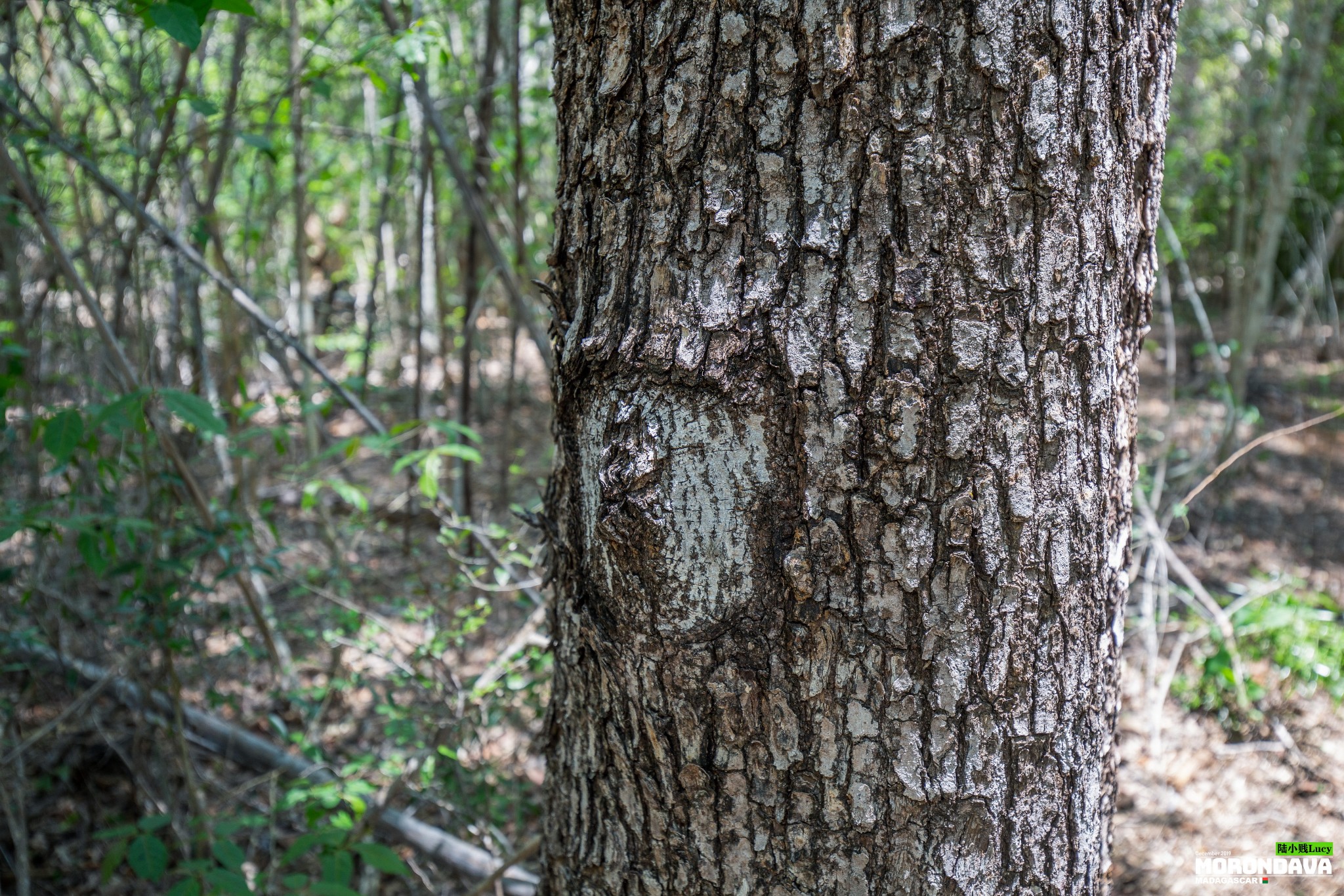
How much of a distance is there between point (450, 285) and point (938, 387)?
8641 millimetres

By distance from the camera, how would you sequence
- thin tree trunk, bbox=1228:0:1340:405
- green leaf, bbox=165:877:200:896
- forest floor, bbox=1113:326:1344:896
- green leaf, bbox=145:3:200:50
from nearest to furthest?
1. green leaf, bbox=145:3:200:50
2. green leaf, bbox=165:877:200:896
3. forest floor, bbox=1113:326:1344:896
4. thin tree trunk, bbox=1228:0:1340:405

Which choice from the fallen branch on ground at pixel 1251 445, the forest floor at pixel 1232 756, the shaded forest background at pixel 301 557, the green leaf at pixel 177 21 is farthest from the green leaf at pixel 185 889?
the forest floor at pixel 1232 756

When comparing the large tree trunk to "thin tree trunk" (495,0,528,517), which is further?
"thin tree trunk" (495,0,528,517)

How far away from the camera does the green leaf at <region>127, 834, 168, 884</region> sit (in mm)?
1728

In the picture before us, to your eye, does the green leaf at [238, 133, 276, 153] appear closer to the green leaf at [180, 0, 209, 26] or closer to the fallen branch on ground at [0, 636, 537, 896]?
the green leaf at [180, 0, 209, 26]

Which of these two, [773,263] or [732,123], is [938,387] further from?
[732,123]

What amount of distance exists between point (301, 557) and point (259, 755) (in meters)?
1.96

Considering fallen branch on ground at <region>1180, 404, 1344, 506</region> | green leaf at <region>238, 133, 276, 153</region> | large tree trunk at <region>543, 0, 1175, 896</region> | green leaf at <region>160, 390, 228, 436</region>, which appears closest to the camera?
large tree trunk at <region>543, 0, 1175, 896</region>

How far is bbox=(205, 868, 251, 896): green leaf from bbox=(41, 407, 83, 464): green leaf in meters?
0.88

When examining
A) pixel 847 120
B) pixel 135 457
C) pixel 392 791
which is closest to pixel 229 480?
pixel 135 457

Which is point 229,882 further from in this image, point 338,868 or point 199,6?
point 199,6


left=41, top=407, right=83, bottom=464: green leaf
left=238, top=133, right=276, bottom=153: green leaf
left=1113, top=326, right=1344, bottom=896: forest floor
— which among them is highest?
left=238, top=133, right=276, bottom=153: green leaf

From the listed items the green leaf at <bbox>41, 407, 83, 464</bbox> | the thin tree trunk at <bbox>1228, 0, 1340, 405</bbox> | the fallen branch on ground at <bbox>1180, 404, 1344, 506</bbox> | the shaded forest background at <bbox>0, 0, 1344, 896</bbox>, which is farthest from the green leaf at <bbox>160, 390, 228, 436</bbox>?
the thin tree trunk at <bbox>1228, 0, 1340, 405</bbox>

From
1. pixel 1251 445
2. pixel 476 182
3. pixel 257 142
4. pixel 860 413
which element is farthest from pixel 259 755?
pixel 1251 445
